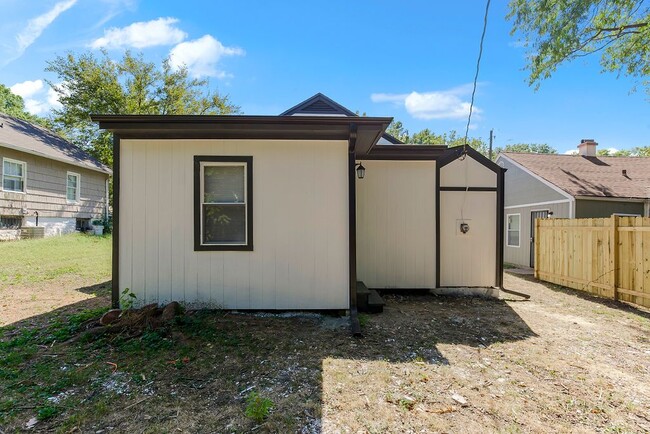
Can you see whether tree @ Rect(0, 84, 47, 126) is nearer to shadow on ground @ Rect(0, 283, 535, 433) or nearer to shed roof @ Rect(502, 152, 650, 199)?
shadow on ground @ Rect(0, 283, 535, 433)

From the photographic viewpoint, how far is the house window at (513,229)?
37.6 ft

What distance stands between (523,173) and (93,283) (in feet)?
44.6

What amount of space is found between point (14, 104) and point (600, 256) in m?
43.0

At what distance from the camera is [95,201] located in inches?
578

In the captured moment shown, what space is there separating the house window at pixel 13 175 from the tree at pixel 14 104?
877 inches

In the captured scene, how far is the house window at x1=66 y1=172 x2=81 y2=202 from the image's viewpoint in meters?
13.1

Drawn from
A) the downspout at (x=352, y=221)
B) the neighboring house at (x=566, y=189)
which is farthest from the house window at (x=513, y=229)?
the downspout at (x=352, y=221)

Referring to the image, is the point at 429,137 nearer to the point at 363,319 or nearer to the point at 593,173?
the point at 593,173

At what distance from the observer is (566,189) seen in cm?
953

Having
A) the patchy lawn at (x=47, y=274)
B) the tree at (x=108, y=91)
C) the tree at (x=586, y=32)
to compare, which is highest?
the tree at (x=108, y=91)

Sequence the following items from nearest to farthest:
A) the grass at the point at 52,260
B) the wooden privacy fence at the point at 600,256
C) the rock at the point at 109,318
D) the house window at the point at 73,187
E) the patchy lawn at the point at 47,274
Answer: the rock at the point at 109,318 < the patchy lawn at the point at 47,274 < the wooden privacy fence at the point at 600,256 < the grass at the point at 52,260 < the house window at the point at 73,187

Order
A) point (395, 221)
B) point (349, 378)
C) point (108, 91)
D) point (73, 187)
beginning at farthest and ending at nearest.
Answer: point (108, 91)
point (73, 187)
point (395, 221)
point (349, 378)

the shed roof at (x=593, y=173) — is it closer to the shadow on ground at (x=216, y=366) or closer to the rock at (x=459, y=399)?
the shadow on ground at (x=216, y=366)

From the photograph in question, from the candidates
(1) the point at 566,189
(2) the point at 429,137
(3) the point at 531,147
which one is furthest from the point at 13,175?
(3) the point at 531,147
